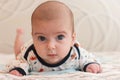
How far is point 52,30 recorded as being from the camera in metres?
1.11

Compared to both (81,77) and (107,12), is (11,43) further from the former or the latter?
(81,77)

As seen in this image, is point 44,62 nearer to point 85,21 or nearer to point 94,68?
point 94,68

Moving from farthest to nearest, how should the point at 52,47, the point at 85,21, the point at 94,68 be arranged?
the point at 85,21 < the point at 94,68 < the point at 52,47

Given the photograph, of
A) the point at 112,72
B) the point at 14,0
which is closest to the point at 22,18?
the point at 14,0

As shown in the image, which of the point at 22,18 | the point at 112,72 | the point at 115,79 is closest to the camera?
the point at 115,79

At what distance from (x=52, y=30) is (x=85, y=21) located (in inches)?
30.8

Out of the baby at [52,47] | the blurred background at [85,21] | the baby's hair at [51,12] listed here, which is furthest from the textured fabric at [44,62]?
the blurred background at [85,21]

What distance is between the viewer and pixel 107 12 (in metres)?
1.88

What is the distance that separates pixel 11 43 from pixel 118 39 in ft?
1.97

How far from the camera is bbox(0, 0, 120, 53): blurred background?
5.91 feet

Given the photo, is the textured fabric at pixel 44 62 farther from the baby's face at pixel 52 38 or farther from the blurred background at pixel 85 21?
the blurred background at pixel 85 21

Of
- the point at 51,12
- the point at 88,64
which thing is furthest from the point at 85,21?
the point at 51,12

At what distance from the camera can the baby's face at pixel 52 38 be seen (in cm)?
111

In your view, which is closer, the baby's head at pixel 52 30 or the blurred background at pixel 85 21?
the baby's head at pixel 52 30
